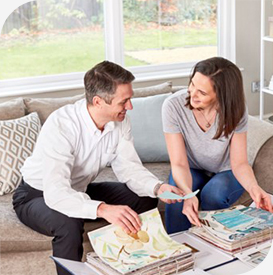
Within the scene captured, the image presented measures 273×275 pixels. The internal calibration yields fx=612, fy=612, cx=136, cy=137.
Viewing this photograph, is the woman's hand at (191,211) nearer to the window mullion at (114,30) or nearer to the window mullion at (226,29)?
the window mullion at (114,30)

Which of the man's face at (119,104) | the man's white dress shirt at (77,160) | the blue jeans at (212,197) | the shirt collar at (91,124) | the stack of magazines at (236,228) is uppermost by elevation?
the man's face at (119,104)

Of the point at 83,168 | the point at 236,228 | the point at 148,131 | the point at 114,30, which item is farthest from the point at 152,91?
the point at 236,228

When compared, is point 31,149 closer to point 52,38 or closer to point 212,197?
point 212,197

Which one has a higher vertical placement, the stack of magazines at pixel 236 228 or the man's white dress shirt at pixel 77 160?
the man's white dress shirt at pixel 77 160

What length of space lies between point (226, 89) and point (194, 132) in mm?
277

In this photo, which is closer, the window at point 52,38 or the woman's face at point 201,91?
the woman's face at point 201,91

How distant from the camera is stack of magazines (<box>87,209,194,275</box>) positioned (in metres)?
1.91

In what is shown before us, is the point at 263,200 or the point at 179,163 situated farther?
the point at 179,163

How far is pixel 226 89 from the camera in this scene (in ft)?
8.36

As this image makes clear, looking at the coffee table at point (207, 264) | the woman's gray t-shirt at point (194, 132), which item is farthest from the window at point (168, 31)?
the coffee table at point (207, 264)

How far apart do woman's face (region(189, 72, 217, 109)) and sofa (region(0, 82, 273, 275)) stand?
536mm

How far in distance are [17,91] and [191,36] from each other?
1.39 meters

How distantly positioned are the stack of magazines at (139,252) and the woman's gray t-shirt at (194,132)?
0.74 metres

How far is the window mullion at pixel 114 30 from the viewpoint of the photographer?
13.1ft
